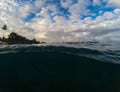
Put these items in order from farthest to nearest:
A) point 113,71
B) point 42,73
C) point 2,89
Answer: point 113,71 < point 42,73 < point 2,89

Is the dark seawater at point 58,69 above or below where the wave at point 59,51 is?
below

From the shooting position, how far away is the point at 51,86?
1105cm

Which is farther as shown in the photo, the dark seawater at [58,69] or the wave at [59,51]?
the wave at [59,51]

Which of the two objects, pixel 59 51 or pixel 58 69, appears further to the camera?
pixel 59 51

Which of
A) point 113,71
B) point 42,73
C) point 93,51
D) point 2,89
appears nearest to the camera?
point 2,89

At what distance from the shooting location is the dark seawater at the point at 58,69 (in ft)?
36.0

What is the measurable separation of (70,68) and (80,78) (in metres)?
0.79

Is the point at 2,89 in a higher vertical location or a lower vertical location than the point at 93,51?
lower

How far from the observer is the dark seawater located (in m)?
11.0

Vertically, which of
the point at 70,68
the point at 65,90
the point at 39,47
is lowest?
the point at 65,90

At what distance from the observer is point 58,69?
12188 mm

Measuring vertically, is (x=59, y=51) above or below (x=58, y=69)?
above

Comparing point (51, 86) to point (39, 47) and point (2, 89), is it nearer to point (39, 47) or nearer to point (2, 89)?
point (2, 89)

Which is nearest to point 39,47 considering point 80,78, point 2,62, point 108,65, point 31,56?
point 31,56
